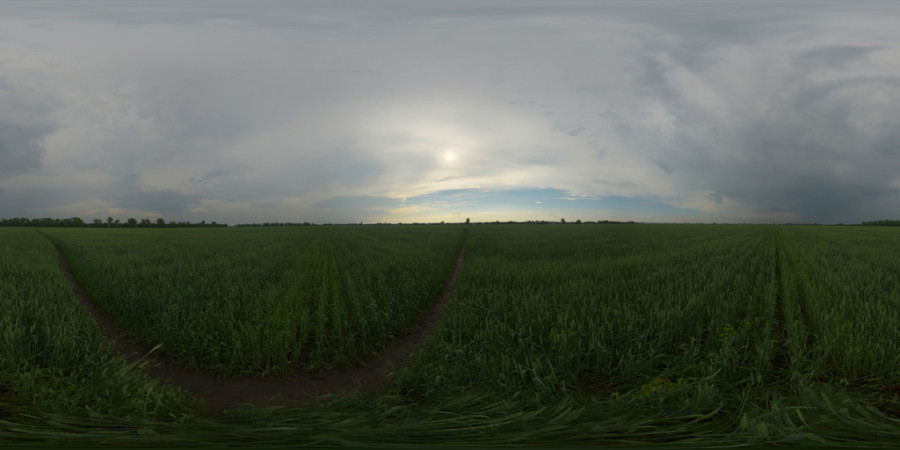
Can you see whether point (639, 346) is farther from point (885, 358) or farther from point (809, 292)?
point (809, 292)

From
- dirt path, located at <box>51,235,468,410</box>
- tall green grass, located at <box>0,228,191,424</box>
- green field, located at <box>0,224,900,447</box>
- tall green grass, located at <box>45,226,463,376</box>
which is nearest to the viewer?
green field, located at <box>0,224,900,447</box>

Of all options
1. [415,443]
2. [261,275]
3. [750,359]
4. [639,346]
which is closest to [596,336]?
[639,346]

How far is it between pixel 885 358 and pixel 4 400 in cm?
847

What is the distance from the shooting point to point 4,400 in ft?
10.7

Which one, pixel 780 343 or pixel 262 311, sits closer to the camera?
pixel 780 343

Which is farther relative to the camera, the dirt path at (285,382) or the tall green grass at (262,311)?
the tall green grass at (262,311)

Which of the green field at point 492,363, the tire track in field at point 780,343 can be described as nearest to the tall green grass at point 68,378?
the green field at point 492,363

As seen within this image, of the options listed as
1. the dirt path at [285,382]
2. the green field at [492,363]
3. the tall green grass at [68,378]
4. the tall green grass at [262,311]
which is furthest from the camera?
the tall green grass at [262,311]

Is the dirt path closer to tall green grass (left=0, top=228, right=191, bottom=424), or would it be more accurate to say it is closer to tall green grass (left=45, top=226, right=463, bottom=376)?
tall green grass (left=45, top=226, right=463, bottom=376)

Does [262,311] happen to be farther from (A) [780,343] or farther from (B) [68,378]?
(A) [780,343]

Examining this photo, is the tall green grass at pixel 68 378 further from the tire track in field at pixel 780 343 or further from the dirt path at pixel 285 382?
the tire track in field at pixel 780 343

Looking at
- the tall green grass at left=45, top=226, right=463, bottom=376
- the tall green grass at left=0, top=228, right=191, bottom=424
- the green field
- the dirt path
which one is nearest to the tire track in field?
the green field

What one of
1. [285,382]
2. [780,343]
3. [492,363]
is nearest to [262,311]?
[285,382]

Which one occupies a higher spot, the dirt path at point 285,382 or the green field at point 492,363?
the green field at point 492,363
